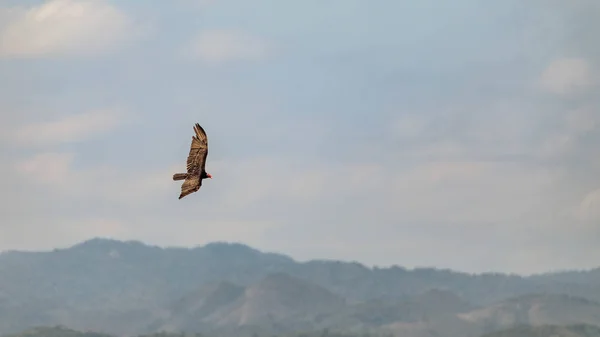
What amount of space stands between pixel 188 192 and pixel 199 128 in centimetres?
407

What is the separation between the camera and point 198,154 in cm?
6369

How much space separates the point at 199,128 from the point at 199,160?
7.24ft

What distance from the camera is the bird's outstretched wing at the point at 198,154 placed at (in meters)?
63.4

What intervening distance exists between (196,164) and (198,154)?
65 centimetres

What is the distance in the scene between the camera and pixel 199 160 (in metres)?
63.8

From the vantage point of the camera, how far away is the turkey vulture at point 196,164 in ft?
208

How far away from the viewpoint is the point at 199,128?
6272 centimetres

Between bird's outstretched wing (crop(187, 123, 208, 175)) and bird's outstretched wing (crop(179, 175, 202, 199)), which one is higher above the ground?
bird's outstretched wing (crop(187, 123, 208, 175))

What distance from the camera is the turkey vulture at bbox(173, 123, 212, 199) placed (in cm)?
6347

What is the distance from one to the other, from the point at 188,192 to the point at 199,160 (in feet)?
6.84

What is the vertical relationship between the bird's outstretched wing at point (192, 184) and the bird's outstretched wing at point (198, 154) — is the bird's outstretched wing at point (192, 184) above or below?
below

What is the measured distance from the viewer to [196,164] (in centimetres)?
6384

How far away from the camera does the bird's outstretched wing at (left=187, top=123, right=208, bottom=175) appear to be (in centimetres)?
6341
